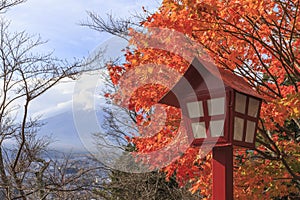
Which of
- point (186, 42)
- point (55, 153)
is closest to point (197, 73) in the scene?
point (186, 42)

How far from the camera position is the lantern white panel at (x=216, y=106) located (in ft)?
11.9

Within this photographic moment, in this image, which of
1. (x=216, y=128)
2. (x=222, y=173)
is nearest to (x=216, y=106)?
(x=216, y=128)

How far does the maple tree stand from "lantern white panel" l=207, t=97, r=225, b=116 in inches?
51.4

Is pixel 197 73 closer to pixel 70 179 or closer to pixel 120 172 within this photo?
pixel 70 179

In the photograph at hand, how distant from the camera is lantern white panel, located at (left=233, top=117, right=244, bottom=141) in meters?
3.64

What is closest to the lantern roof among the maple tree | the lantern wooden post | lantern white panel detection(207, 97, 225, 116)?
lantern white panel detection(207, 97, 225, 116)

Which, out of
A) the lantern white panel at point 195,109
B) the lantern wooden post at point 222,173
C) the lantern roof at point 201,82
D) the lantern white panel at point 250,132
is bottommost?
the lantern wooden post at point 222,173

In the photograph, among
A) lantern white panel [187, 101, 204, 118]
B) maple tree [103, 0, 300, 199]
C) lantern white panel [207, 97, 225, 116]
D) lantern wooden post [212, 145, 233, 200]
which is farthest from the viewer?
maple tree [103, 0, 300, 199]

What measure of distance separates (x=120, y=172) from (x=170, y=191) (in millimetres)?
2267

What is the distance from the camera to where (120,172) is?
1476cm

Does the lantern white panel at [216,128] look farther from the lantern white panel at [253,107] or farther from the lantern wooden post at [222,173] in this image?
the lantern white panel at [253,107]

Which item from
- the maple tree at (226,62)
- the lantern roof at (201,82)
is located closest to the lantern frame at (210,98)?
the lantern roof at (201,82)

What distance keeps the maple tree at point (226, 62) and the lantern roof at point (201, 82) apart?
96 cm

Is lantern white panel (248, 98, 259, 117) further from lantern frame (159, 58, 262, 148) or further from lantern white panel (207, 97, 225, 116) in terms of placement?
lantern white panel (207, 97, 225, 116)
